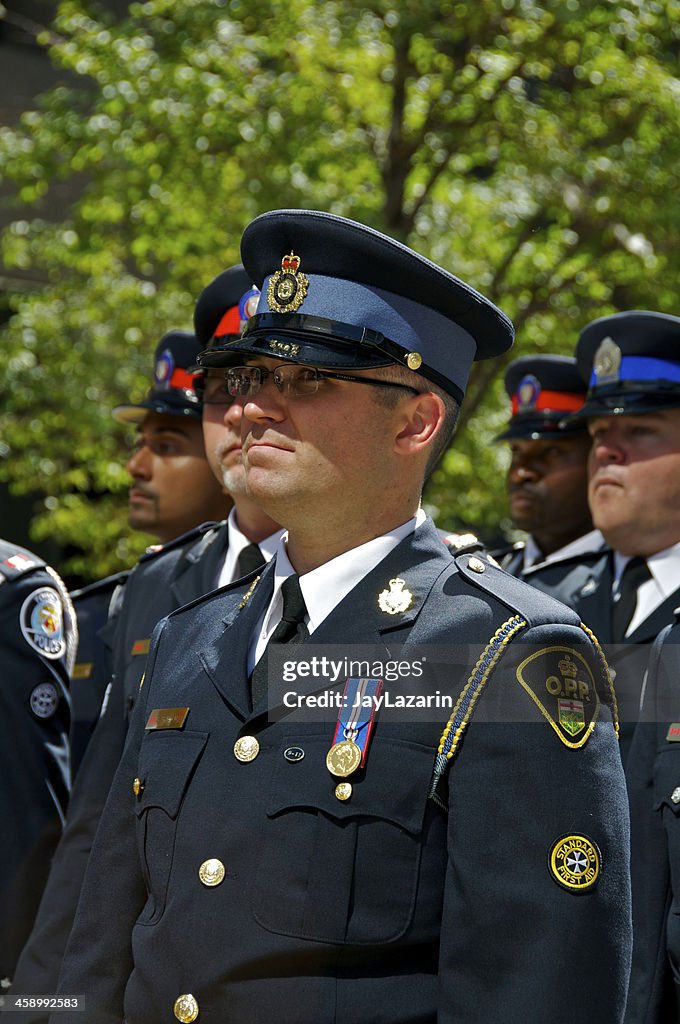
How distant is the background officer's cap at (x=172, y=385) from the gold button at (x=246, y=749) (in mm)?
2791

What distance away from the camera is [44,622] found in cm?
361

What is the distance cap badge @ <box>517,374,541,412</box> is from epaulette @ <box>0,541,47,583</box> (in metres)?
2.92

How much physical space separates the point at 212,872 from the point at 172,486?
9.43 feet

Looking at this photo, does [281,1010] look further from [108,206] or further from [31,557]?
[108,206]

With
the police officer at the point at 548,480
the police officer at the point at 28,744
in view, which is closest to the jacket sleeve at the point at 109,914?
the police officer at the point at 28,744

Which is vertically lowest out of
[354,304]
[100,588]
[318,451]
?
[100,588]

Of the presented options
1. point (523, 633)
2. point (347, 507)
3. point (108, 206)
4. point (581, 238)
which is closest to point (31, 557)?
point (347, 507)

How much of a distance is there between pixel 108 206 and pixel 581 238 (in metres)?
3.12

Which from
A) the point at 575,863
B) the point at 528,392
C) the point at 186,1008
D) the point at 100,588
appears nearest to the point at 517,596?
the point at 575,863

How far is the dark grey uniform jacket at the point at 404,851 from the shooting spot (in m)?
1.97

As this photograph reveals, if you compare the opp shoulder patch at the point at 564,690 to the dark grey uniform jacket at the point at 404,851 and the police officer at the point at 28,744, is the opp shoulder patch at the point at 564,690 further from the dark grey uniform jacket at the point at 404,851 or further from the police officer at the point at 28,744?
the police officer at the point at 28,744

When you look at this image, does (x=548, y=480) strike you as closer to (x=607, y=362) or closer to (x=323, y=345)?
(x=607, y=362)

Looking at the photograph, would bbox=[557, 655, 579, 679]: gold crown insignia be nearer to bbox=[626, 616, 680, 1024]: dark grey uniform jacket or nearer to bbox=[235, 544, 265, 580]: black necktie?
bbox=[626, 616, 680, 1024]: dark grey uniform jacket

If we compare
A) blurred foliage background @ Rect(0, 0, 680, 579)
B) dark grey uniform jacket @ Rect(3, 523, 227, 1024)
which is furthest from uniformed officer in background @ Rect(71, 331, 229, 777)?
blurred foliage background @ Rect(0, 0, 680, 579)
